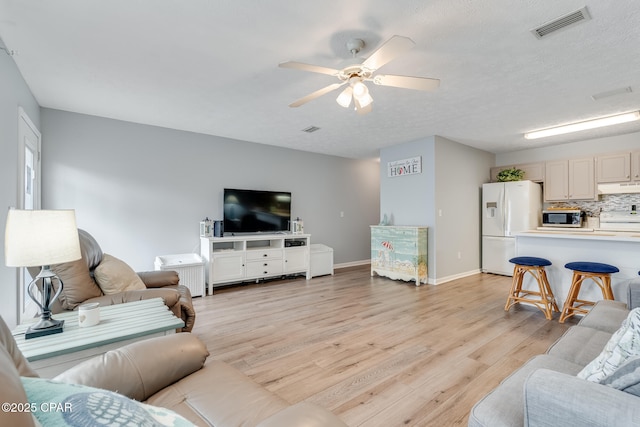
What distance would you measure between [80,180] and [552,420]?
4946 millimetres

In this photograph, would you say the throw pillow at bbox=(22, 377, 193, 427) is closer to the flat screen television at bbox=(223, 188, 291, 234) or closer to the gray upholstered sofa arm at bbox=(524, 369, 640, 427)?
the gray upholstered sofa arm at bbox=(524, 369, 640, 427)

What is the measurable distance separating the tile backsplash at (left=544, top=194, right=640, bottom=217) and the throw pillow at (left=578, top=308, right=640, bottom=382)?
522cm

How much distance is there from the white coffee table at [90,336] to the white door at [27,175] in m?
1.91

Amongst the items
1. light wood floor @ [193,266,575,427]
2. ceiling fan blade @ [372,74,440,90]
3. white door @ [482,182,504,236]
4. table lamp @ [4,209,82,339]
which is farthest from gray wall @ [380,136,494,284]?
table lamp @ [4,209,82,339]

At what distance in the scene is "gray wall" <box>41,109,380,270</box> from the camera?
3.73 meters

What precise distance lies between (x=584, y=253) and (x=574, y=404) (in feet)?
10.1

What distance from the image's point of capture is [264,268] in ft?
15.8

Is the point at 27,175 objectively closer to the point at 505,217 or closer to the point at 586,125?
the point at 505,217

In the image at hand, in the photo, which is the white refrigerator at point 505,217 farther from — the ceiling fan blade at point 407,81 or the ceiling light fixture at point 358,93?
the ceiling light fixture at point 358,93

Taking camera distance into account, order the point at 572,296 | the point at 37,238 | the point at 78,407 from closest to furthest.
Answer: the point at 78,407 → the point at 37,238 → the point at 572,296

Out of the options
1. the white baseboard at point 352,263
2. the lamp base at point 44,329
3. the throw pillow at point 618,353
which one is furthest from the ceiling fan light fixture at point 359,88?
the white baseboard at point 352,263

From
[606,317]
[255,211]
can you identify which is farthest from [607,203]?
[255,211]

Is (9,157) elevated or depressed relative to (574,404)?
elevated

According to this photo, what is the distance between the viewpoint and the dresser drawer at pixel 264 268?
468 centimetres
